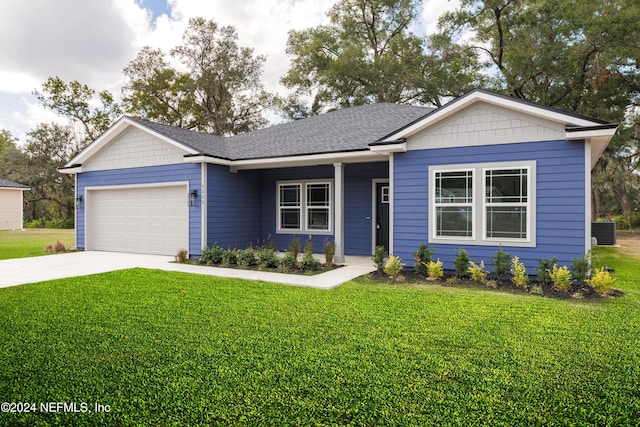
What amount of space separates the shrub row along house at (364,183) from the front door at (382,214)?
4 centimetres

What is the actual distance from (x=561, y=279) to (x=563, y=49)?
13.8 meters

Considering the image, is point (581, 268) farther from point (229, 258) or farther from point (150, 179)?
point (150, 179)

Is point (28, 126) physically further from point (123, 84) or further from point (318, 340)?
point (318, 340)

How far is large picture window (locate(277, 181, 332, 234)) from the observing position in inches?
464

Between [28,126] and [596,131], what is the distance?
37.6 m

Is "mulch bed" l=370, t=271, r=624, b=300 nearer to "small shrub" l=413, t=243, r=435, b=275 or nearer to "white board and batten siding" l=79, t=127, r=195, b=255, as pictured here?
"small shrub" l=413, t=243, r=435, b=275

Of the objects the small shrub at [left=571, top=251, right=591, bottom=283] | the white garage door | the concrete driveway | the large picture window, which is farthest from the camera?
the large picture window

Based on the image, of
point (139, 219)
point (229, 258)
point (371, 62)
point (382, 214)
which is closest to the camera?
point (229, 258)

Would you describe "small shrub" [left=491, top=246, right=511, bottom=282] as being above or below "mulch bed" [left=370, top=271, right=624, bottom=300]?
above

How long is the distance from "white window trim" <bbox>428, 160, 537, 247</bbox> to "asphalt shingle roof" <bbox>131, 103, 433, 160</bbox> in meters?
2.20

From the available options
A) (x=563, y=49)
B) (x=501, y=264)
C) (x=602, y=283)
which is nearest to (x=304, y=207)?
(x=501, y=264)

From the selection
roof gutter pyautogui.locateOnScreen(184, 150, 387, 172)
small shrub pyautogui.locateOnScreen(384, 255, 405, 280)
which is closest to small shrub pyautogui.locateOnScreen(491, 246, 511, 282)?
small shrub pyautogui.locateOnScreen(384, 255, 405, 280)

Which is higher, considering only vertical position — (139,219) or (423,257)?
(139,219)

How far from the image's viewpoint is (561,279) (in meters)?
6.38
